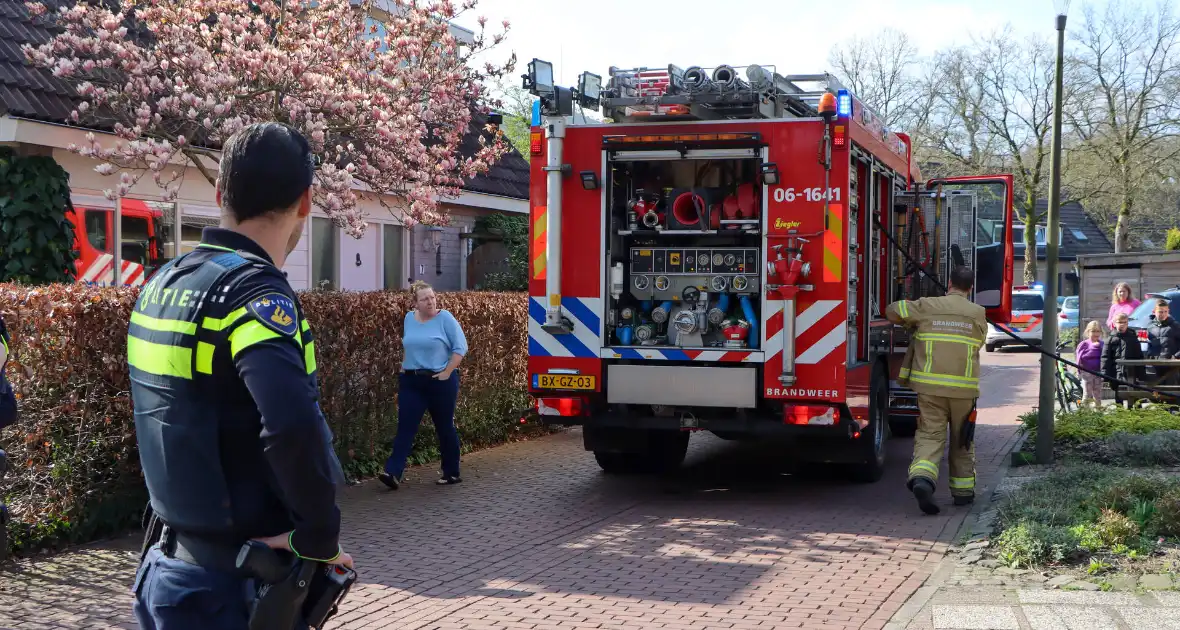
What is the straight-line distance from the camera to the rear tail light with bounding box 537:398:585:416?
909cm

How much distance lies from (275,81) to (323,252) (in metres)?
6.67

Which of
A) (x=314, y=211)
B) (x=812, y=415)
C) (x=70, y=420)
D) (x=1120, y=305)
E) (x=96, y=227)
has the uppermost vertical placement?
(x=314, y=211)

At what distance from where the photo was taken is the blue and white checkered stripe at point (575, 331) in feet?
29.6

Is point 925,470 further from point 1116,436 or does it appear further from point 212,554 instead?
point 212,554

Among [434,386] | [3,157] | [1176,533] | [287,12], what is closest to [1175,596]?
[1176,533]

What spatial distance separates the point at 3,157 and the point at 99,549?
5301mm

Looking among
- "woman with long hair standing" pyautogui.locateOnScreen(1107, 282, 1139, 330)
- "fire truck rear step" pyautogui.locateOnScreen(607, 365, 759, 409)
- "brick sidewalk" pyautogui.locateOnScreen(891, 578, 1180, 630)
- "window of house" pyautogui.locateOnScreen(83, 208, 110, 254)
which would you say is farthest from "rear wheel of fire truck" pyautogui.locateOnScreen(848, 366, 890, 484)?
"window of house" pyautogui.locateOnScreen(83, 208, 110, 254)

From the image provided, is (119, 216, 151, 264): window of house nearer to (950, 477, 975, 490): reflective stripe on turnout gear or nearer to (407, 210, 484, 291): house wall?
(407, 210, 484, 291): house wall

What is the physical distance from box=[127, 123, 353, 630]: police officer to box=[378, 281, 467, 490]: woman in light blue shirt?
6.80 metres

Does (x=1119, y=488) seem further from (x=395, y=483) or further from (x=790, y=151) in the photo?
(x=395, y=483)

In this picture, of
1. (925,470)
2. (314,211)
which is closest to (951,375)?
(925,470)

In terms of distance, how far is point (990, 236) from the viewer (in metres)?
12.2

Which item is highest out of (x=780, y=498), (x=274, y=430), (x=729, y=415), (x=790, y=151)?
(x=790, y=151)

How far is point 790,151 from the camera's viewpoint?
8617mm
